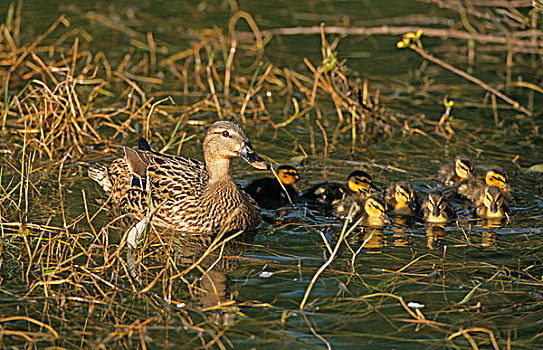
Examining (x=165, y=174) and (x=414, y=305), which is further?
(x=165, y=174)

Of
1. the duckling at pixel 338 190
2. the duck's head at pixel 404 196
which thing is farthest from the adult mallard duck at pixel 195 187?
the duck's head at pixel 404 196

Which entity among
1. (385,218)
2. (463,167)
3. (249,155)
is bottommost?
(385,218)

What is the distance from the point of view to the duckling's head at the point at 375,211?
18.2 ft

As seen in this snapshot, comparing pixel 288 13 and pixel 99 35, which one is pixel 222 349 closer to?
pixel 99 35

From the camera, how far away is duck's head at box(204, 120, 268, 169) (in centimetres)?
547

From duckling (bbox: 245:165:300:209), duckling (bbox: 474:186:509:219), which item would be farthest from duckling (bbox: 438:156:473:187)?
duckling (bbox: 245:165:300:209)

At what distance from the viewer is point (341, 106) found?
8016mm

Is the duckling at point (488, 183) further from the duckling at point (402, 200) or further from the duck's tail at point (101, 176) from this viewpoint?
the duck's tail at point (101, 176)

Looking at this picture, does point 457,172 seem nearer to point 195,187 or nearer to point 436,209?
point 436,209

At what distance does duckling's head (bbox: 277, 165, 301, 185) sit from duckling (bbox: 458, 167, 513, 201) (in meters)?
1.17

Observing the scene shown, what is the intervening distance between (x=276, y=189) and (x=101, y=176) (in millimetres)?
1247

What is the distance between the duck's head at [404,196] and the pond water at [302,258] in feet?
0.52

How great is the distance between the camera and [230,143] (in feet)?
18.1

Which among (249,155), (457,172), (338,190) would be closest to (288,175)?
(338,190)
